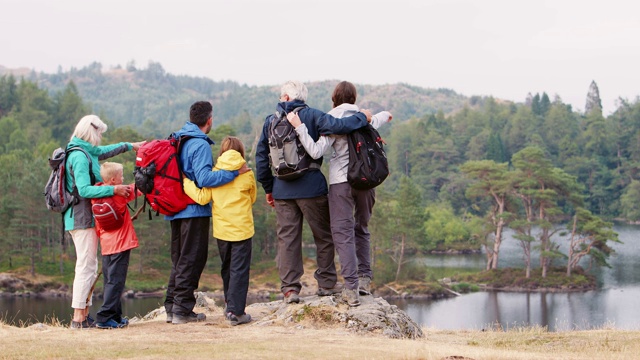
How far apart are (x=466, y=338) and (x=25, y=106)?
264 feet

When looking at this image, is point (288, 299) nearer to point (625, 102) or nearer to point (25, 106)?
point (25, 106)

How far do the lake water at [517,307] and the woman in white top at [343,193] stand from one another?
23.3 meters

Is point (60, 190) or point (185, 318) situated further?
point (185, 318)

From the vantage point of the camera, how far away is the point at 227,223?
729 centimetres

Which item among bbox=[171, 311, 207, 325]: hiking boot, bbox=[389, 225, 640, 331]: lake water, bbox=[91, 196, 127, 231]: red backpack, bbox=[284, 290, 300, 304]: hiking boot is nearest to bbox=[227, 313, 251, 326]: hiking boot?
bbox=[171, 311, 207, 325]: hiking boot

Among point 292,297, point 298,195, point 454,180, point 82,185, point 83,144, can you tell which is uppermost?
point 83,144

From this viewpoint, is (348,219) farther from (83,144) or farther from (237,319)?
(83,144)

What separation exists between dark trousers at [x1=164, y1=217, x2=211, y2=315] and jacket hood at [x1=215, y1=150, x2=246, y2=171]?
568 millimetres

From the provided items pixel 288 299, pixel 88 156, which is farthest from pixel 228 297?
pixel 88 156

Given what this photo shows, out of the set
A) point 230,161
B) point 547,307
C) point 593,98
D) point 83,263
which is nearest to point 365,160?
point 230,161

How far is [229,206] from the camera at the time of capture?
7285mm

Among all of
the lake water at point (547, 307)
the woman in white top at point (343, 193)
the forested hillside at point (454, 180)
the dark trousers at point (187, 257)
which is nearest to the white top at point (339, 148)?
the woman in white top at point (343, 193)

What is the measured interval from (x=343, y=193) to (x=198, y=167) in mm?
1379

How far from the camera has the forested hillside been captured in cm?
4522
